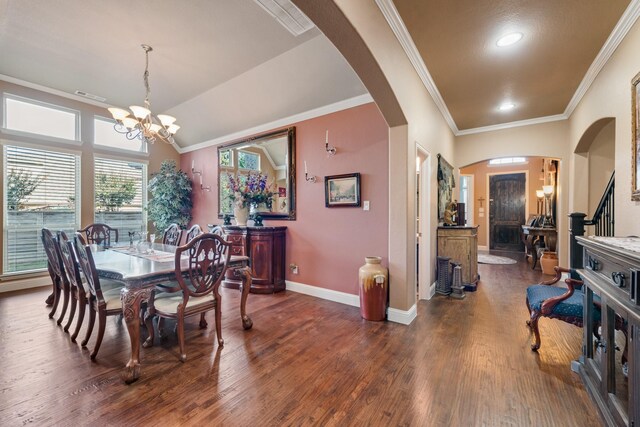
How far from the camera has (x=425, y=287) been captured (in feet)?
12.5

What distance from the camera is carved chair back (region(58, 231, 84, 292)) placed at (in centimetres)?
233

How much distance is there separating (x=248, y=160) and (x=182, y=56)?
5.89 feet

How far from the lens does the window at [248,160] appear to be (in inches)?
183

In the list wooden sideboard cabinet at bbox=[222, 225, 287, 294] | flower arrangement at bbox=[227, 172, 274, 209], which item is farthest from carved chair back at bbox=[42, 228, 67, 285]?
flower arrangement at bbox=[227, 172, 274, 209]

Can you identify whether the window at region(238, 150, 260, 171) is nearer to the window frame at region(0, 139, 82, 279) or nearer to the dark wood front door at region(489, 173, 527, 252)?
the window frame at region(0, 139, 82, 279)

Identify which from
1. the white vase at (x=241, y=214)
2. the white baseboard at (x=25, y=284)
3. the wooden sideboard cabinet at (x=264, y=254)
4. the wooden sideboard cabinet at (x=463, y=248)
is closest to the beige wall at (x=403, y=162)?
the wooden sideboard cabinet at (x=463, y=248)

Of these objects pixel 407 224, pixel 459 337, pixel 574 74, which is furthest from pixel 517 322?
pixel 574 74

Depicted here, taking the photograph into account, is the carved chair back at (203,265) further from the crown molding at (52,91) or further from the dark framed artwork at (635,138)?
the crown molding at (52,91)

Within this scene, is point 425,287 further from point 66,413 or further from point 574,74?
point 66,413

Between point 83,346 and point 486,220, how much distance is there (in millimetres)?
9442

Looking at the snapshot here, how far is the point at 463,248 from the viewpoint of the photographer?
410 centimetres

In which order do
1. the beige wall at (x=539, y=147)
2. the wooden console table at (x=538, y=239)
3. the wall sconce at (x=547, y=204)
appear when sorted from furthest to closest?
the wall sconce at (x=547, y=204) → the wooden console table at (x=538, y=239) → the beige wall at (x=539, y=147)

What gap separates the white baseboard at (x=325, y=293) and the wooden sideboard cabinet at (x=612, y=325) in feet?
7.04

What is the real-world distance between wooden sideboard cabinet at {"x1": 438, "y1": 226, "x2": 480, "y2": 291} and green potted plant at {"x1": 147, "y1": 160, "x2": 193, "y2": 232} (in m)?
4.97
